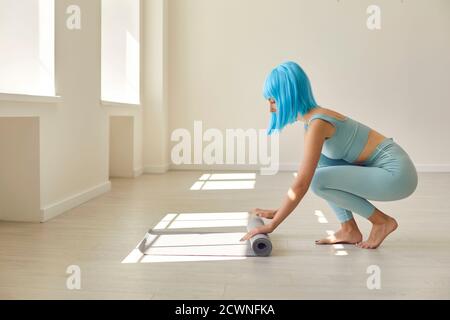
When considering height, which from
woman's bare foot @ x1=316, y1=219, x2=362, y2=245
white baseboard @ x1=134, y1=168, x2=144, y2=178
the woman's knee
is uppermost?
the woman's knee

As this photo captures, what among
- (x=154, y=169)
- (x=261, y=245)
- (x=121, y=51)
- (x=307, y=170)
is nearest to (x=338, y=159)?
(x=307, y=170)

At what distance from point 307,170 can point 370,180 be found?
1.04 ft

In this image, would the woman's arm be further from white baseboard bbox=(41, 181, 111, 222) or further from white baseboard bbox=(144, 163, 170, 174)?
white baseboard bbox=(144, 163, 170, 174)

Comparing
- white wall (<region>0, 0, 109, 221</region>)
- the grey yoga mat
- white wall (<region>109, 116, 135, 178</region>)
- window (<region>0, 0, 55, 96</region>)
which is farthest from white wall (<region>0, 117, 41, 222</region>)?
white wall (<region>109, 116, 135, 178</region>)

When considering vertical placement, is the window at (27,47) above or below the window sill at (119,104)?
above

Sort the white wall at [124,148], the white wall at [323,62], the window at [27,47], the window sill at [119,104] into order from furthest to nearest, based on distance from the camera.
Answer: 1. the white wall at [323,62]
2. the white wall at [124,148]
3. the window sill at [119,104]
4. the window at [27,47]

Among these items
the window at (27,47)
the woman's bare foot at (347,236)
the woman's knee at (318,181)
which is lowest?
the woman's bare foot at (347,236)

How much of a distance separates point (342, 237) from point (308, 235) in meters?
0.25

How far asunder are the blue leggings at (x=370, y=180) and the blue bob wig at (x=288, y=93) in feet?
0.99

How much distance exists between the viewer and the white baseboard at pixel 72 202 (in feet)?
9.59

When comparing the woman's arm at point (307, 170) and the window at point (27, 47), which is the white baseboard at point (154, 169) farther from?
the woman's arm at point (307, 170)

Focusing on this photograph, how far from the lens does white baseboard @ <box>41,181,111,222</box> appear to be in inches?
115

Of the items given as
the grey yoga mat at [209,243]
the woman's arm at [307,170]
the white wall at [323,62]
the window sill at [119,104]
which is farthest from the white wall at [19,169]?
the white wall at [323,62]

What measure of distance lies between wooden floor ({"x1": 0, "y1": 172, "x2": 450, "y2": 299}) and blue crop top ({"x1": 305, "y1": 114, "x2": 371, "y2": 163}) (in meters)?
0.44
